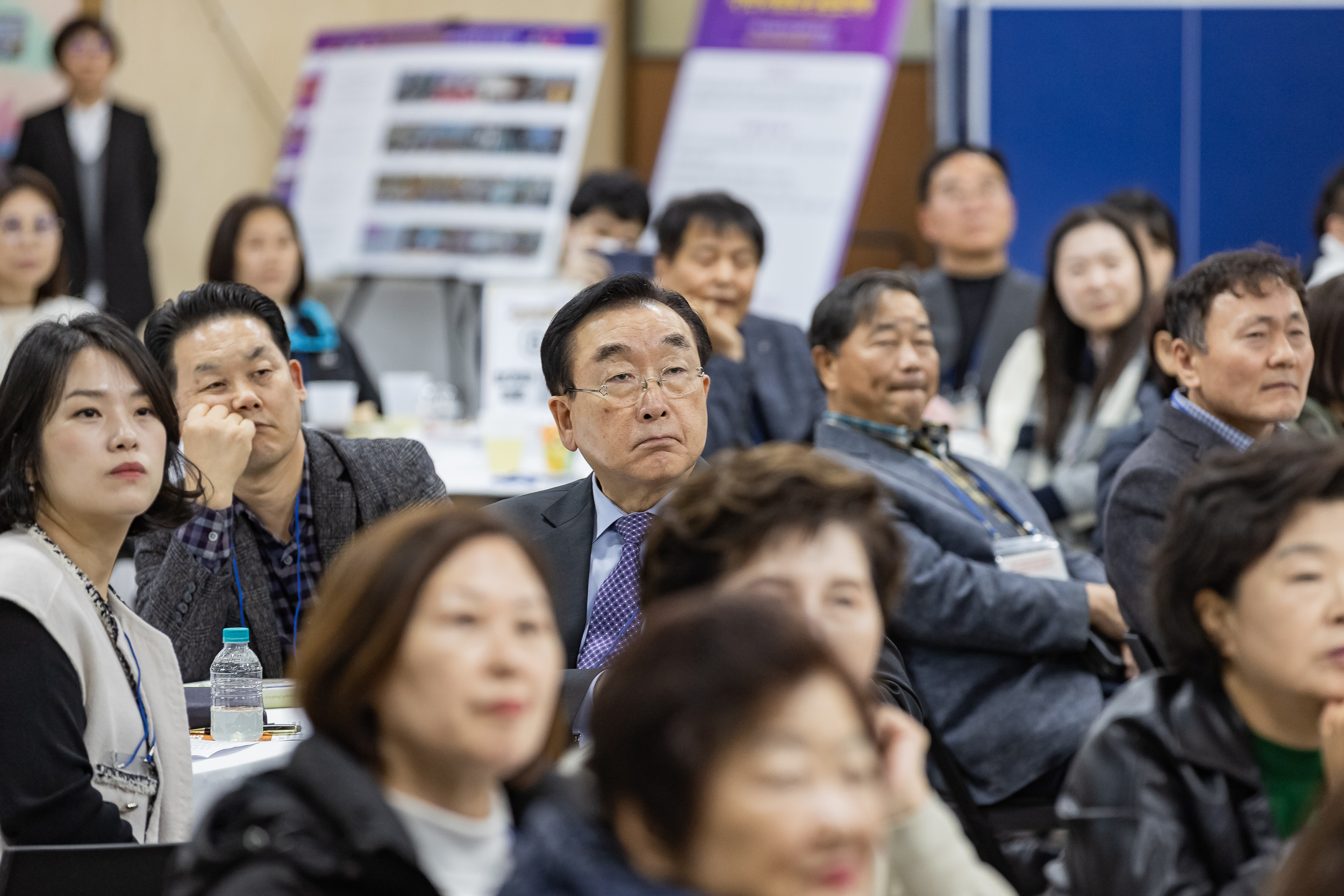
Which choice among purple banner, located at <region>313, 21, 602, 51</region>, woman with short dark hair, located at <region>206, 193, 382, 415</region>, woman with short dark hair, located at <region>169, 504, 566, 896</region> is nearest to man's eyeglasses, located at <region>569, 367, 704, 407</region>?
woman with short dark hair, located at <region>169, 504, 566, 896</region>

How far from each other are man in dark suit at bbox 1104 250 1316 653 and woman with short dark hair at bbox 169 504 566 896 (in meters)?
1.62

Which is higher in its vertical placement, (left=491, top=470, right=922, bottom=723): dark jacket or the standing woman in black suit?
the standing woman in black suit

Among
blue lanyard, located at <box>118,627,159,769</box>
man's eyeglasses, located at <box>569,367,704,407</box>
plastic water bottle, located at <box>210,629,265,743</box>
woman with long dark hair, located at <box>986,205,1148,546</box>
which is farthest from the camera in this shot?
woman with long dark hair, located at <box>986,205,1148,546</box>

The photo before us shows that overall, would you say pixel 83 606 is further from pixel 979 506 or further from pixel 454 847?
pixel 979 506

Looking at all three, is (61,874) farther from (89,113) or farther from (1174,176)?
(1174,176)

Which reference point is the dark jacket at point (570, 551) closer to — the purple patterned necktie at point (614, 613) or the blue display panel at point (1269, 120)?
the purple patterned necktie at point (614, 613)

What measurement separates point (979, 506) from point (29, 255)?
3.18m

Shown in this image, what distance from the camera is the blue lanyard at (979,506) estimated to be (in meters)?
2.98

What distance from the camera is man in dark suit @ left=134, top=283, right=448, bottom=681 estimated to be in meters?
2.51

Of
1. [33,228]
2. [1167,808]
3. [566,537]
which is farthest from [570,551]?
[33,228]

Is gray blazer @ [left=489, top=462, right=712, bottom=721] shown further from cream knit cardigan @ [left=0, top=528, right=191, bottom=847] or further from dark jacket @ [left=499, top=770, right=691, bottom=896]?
dark jacket @ [left=499, top=770, right=691, bottom=896]

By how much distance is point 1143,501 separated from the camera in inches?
103

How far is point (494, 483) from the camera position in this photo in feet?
13.3

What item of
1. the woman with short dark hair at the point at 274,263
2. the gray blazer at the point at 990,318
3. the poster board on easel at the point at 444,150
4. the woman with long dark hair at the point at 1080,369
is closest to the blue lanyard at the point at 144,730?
the woman with long dark hair at the point at 1080,369
